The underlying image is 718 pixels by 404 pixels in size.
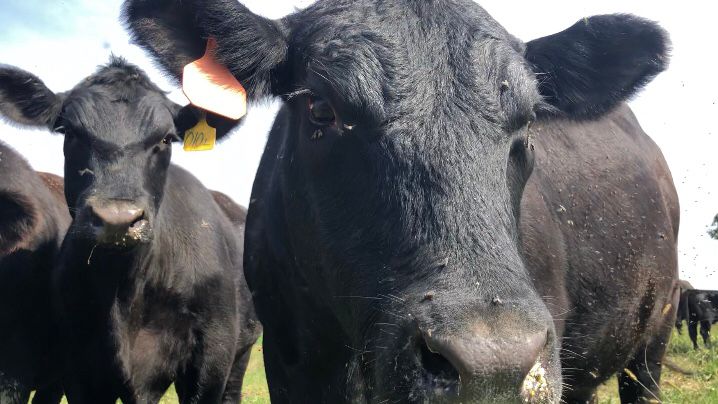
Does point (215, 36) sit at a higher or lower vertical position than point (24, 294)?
higher

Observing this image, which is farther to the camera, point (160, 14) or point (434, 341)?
point (160, 14)

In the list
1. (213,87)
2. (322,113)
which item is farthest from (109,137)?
(322,113)

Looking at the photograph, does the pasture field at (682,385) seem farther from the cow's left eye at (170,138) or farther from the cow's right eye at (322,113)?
the cow's left eye at (170,138)

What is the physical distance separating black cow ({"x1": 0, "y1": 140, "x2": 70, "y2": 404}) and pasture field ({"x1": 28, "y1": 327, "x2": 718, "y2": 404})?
188 inches

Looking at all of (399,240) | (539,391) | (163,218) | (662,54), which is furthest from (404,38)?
(163,218)

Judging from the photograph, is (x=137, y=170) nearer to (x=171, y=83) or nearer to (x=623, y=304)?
(x=171, y=83)

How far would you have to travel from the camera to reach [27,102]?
6703 mm

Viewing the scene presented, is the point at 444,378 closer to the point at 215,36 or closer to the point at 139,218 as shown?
the point at 215,36

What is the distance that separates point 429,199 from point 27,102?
5266mm

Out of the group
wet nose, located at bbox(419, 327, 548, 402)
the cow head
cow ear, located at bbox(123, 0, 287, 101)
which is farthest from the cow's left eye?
wet nose, located at bbox(419, 327, 548, 402)

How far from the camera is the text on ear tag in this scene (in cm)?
357

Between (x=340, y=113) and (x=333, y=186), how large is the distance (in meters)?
0.33

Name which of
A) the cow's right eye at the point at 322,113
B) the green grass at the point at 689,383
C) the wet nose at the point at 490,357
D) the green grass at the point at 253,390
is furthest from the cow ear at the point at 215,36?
the green grass at the point at 253,390

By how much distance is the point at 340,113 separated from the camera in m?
3.15
